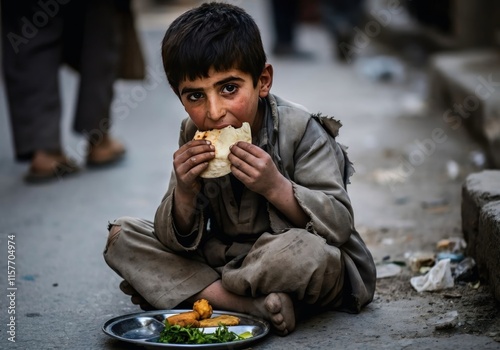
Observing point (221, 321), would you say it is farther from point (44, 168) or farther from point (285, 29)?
point (285, 29)

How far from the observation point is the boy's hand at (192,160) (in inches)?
109

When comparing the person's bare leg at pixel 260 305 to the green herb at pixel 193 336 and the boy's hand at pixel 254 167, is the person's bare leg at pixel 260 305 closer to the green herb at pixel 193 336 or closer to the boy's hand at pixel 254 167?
the green herb at pixel 193 336

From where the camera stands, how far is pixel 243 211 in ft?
9.81

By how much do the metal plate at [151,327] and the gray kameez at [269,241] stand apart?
8 cm

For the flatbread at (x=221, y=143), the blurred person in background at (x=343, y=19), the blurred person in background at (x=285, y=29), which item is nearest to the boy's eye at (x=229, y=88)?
the flatbread at (x=221, y=143)

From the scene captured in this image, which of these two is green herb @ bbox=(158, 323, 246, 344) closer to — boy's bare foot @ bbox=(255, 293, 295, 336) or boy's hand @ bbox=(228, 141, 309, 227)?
boy's bare foot @ bbox=(255, 293, 295, 336)

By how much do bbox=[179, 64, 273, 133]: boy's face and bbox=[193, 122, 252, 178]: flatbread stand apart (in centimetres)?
5

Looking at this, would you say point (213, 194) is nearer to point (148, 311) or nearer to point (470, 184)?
point (148, 311)

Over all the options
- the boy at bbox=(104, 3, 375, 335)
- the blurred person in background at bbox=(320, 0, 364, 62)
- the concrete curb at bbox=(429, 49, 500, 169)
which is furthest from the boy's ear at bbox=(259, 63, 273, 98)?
the blurred person in background at bbox=(320, 0, 364, 62)

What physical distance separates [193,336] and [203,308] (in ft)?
0.54

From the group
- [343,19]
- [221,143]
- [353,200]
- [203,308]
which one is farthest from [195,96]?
[343,19]

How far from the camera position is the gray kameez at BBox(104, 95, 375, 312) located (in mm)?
2779

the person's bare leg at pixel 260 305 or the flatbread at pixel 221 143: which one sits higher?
the flatbread at pixel 221 143

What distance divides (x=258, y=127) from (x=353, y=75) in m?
6.86
